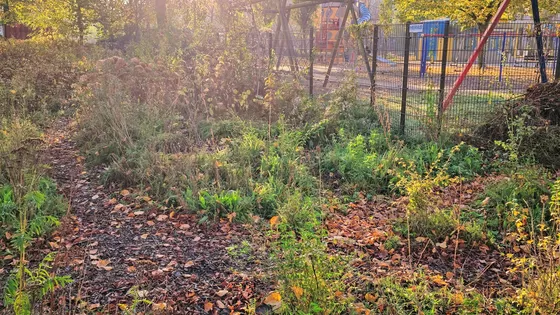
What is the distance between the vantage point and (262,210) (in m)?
4.62

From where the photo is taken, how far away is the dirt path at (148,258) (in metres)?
3.10

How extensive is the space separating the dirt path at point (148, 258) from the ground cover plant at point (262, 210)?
0.02m

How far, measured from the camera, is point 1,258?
369cm

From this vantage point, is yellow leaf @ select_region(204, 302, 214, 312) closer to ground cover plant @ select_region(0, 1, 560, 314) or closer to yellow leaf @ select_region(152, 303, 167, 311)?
ground cover plant @ select_region(0, 1, 560, 314)

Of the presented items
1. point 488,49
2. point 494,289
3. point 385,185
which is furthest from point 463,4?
point 494,289

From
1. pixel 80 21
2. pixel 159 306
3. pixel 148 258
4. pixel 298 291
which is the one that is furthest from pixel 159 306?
pixel 80 21

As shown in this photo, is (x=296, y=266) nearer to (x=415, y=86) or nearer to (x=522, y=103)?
(x=522, y=103)

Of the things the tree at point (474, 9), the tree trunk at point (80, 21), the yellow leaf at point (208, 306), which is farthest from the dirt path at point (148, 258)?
the tree trunk at point (80, 21)

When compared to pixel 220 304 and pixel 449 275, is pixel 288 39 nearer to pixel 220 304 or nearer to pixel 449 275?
pixel 449 275

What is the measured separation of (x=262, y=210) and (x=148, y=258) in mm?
1258

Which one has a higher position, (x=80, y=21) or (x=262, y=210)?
(x=80, y=21)

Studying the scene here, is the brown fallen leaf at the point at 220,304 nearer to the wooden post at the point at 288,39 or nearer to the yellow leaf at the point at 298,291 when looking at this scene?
the yellow leaf at the point at 298,291

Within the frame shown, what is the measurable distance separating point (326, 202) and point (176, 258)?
68.4 inches

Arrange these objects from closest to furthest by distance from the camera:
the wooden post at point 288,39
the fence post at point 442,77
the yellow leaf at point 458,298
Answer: the yellow leaf at point 458,298 → the fence post at point 442,77 → the wooden post at point 288,39
